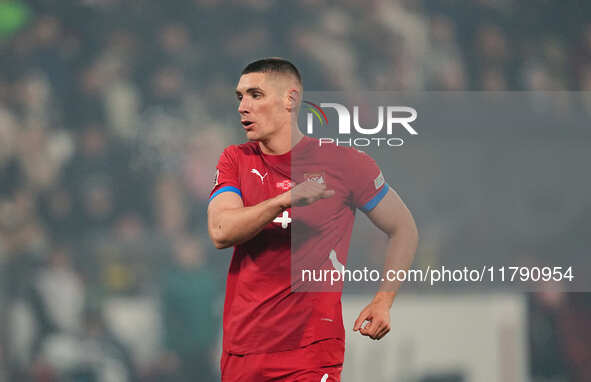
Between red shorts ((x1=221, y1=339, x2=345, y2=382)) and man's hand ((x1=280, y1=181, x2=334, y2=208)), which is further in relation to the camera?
red shorts ((x1=221, y1=339, x2=345, y2=382))

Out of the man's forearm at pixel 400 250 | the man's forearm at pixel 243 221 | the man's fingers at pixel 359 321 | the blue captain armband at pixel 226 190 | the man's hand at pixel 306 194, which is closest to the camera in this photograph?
the man's hand at pixel 306 194

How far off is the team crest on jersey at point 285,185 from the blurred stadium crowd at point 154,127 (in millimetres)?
2927

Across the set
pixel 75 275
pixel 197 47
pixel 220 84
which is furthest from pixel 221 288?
pixel 197 47

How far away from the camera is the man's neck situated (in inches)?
117

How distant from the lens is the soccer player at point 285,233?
274cm

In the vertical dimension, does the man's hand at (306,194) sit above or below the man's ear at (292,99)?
below

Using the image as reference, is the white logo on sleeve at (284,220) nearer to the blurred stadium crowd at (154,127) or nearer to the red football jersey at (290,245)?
the red football jersey at (290,245)

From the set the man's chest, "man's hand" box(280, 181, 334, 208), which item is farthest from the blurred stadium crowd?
"man's hand" box(280, 181, 334, 208)

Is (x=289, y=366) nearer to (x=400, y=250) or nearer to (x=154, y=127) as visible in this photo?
(x=400, y=250)

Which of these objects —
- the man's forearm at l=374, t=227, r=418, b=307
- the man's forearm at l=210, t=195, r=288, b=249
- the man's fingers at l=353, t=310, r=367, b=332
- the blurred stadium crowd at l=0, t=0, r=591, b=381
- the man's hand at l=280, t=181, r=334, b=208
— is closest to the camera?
the man's hand at l=280, t=181, r=334, b=208

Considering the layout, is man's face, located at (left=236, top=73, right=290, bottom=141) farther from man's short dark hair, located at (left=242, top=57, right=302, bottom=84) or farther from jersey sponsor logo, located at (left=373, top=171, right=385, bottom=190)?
jersey sponsor logo, located at (left=373, top=171, right=385, bottom=190)

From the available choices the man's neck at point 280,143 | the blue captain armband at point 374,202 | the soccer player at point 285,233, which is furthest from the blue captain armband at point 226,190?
Answer: the blue captain armband at point 374,202

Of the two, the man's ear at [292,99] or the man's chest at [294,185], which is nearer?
the man's chest at [294,185]

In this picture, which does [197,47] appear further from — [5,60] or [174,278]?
[174,278]
